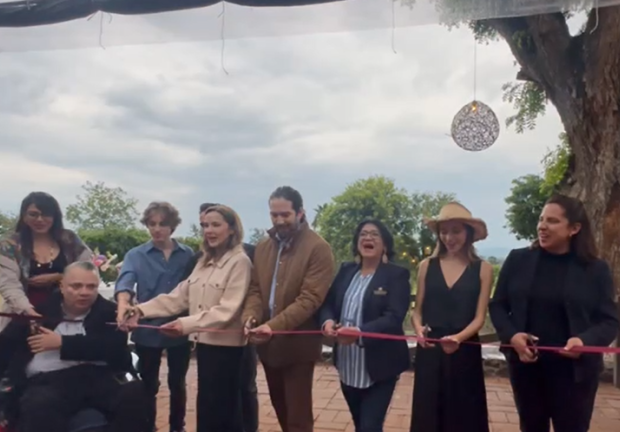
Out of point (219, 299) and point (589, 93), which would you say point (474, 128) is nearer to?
point (589, 93)

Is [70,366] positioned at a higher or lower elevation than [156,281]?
lower

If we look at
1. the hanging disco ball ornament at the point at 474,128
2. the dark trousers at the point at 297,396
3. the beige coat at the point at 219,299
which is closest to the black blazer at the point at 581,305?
the dark trousers at the point at 297,396

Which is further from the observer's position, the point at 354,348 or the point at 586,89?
the point at 586,89

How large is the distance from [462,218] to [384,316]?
1.86 ft

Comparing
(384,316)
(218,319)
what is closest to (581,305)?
(384,316)

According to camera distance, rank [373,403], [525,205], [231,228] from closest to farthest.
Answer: [373,403] → [231,228] → [525,205]

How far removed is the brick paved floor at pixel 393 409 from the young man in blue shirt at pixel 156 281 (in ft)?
2.14

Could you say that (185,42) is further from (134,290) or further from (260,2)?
(134,290)

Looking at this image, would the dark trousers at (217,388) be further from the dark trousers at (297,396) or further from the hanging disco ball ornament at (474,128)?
the hanging disco ball ornament at (474,128)

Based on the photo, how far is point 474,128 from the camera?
4.70 metres

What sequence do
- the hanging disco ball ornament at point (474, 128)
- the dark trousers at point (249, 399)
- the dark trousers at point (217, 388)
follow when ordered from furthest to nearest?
the hanging disco ball ornament at point (474, 128) → the dark trousers at point (249, 399) → the dark trousers at point (217, 388)

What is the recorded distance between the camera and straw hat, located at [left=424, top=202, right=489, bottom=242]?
2547 mm

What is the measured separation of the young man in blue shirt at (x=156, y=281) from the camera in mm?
3109

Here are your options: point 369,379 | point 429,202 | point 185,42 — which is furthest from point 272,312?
point 429,202
